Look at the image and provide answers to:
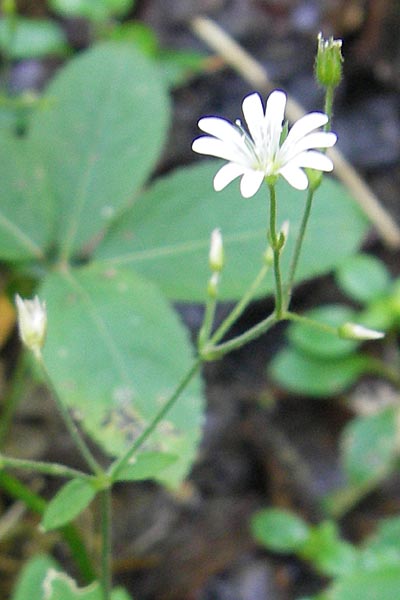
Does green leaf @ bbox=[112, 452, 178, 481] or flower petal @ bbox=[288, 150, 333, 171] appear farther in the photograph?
green leaf @ bbox=[112, 452, 178, 481]

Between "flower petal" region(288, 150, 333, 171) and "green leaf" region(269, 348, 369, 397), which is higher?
"green leaf" region(269, 348, 369, 397)

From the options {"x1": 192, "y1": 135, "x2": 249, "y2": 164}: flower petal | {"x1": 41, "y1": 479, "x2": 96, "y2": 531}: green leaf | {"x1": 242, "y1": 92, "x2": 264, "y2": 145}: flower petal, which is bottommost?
{"x1": 41, "y1": 479, "x2": 96, "y2": 531}: green leaf

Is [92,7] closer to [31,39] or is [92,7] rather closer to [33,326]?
[31,39]

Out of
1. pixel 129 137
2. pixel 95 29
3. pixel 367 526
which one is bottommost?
pixel 367 526

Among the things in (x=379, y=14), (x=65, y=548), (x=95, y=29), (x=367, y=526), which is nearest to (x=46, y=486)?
(x=65, y=548)

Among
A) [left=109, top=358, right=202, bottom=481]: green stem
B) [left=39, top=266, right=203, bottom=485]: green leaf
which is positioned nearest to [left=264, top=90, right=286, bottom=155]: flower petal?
[left=109, top=358, right=202, bottom=481]: green stem

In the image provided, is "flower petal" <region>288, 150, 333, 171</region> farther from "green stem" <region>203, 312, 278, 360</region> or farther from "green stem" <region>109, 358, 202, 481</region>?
"green stem" <region>109, 358, 202, 481</region>

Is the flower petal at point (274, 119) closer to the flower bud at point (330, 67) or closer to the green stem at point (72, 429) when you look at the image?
the flower bud at point (330, 67)

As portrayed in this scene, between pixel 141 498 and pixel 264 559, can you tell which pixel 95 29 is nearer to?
pixel 141 498
